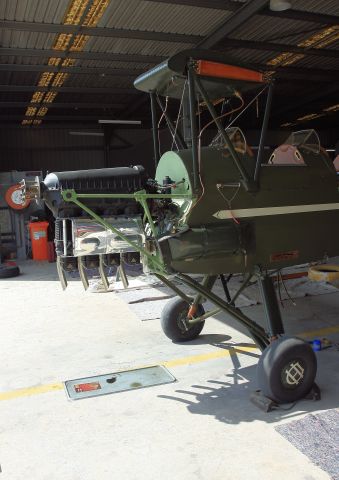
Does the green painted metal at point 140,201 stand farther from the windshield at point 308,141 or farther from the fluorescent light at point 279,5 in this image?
the fluorescent light at point 279,5

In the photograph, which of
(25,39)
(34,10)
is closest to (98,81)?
(25,39)

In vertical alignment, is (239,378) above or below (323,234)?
below

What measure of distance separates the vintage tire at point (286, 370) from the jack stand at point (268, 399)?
3 centimetres

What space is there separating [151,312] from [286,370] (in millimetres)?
2994

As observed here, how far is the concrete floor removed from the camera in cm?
278

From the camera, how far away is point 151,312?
622cm

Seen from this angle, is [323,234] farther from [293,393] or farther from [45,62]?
[45,62]

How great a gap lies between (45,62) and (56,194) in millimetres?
8380

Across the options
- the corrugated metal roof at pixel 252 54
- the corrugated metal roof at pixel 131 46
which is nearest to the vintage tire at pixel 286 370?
the corrugated metal roof at pixel 131 46

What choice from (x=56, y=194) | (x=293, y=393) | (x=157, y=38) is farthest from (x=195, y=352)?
(x=157, y=38)

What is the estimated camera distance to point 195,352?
4664 mm

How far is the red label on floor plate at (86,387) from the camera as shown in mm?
3873

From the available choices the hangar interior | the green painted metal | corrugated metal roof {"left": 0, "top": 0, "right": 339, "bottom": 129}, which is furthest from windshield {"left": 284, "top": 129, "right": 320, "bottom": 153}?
corrugated metal roof {"left": 0, "top": 0, "right": 339, "bottom": 129}

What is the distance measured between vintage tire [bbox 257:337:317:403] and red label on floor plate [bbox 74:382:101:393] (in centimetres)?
142
